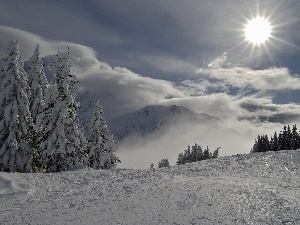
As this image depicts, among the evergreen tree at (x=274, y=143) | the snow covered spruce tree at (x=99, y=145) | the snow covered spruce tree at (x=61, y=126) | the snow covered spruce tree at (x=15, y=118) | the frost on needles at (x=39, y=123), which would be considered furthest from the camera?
the evergreen tree at (x=274, y=143)

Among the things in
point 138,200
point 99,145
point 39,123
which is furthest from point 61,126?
point 138,200

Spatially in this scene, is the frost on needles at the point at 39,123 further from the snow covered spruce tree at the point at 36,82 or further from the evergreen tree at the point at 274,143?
the evergreen tree at the point at 274,143

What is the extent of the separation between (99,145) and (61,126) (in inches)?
313

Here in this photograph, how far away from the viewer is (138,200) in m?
12.6

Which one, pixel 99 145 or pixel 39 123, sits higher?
pixel 39 123

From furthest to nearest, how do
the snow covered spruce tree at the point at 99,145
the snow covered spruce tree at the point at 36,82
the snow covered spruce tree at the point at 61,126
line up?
the snow covered spruce tree at the point at 99,145 → the snow covered spruce tree at the point at 36,82 → the snow covered spruce tree at the point at 61,126

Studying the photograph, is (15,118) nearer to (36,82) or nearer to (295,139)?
(36,82)

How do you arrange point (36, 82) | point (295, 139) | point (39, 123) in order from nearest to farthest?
point (39, 123) → point (36, 82) → point (295, 139)

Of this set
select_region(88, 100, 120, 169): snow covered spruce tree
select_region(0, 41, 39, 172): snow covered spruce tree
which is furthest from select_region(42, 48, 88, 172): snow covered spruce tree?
select_region(88, 100, 120, 169): snow covered spruce tree

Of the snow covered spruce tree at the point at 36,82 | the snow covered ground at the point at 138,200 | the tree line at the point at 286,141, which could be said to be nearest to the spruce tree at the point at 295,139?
the tree line at the point at 286,141

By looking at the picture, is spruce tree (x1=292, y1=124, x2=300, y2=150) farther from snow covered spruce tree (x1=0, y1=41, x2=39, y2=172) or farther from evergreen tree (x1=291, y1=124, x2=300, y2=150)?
snow covered spruce tree (x1=0, y1=41, x2=39, y2=172)

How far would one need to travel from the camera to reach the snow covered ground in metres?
10.5

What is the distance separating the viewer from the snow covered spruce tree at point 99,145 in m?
39.1

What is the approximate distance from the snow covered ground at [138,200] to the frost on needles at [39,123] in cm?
1474
